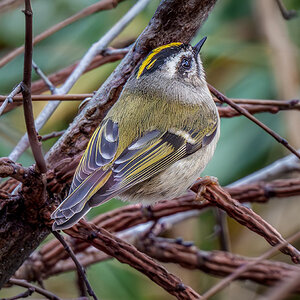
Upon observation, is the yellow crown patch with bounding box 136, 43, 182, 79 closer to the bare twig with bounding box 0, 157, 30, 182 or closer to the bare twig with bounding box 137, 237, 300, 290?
the bare twig with bounding box 0, 157, 30, 182

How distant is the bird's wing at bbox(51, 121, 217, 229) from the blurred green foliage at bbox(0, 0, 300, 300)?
0.90 meters

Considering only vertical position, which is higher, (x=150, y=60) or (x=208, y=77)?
(x=208, y=77)

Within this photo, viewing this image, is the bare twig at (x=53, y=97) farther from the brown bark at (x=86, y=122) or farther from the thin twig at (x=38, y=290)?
the thin twig at (x=38, y=290)

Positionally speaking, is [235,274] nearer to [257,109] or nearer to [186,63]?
[257,109]

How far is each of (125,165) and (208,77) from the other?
1477mm

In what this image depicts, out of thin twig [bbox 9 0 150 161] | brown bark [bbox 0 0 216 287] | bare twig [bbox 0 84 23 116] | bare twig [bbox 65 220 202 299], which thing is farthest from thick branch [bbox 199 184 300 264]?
thin twig [bbox 9 0 150 161]

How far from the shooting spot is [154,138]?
6.04 ft

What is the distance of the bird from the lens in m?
1.64

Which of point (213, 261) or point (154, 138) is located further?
point (213, 261)

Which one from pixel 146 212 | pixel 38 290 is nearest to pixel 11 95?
pixel 38 290

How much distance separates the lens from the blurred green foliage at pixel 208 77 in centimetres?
276

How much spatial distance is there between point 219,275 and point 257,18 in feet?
5.60

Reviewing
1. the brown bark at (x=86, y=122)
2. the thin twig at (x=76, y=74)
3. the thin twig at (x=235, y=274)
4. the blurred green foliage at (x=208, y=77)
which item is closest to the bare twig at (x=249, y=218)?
the thin twig at (x=235, y=274)

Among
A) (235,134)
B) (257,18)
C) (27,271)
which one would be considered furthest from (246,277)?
(257,18)
